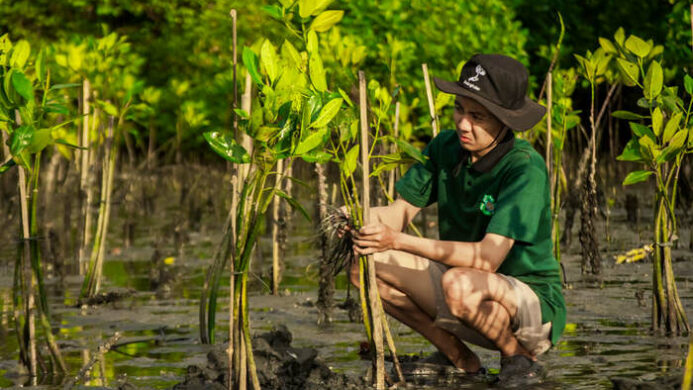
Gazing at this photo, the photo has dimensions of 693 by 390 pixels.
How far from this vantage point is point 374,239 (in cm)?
429

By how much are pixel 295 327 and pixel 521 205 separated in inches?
81.5

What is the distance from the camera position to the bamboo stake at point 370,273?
4176mm

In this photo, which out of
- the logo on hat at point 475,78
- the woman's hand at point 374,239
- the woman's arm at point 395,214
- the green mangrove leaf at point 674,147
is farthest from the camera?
the green mangrove leaf at point 674,147

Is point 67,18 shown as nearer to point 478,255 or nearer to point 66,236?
point 66,236

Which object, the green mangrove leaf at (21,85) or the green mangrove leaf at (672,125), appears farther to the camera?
the green mangrove leaf at (672,125)

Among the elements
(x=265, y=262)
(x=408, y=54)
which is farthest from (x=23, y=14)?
(x=265, y=262)

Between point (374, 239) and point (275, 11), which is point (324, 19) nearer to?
point (275, 11)

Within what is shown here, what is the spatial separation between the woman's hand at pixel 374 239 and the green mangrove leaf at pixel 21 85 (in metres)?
1.40

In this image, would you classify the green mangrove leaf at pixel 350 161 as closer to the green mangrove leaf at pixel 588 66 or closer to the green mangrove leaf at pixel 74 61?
the green mangrove leaf at pixel 588 66

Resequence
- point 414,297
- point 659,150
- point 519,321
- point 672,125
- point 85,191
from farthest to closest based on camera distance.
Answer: point 85,191
point 659,150
point 672,125
point 414,297
point 519,321

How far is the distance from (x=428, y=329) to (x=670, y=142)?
4.94 ft

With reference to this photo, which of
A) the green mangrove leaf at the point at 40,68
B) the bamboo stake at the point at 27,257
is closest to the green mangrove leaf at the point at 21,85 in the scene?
the green mangrove leaf at the point at 40,68

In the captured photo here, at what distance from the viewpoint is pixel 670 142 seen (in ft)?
18.0

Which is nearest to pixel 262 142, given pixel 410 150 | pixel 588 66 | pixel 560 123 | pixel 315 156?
pixel 315 156
